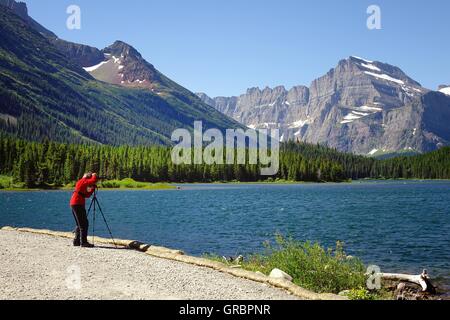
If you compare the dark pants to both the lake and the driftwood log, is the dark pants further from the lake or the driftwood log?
the driftwood log

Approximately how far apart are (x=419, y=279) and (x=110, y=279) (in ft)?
62.3

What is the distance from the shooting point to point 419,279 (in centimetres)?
2727

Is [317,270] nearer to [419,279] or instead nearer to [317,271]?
[317,271]

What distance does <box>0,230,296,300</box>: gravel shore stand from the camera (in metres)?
15.2

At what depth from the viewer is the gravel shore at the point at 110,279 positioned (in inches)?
598

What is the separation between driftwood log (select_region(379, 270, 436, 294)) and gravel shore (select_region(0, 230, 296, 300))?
13798mm

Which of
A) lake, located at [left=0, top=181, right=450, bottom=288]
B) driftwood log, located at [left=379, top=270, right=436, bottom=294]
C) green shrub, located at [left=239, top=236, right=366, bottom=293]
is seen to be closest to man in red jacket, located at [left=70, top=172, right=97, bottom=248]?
green shrub, located at [left=239, top=236, right=366, bottom=293]

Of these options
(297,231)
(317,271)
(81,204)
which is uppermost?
(81,204)

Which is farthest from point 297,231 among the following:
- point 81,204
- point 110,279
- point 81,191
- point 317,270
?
point 110,279
